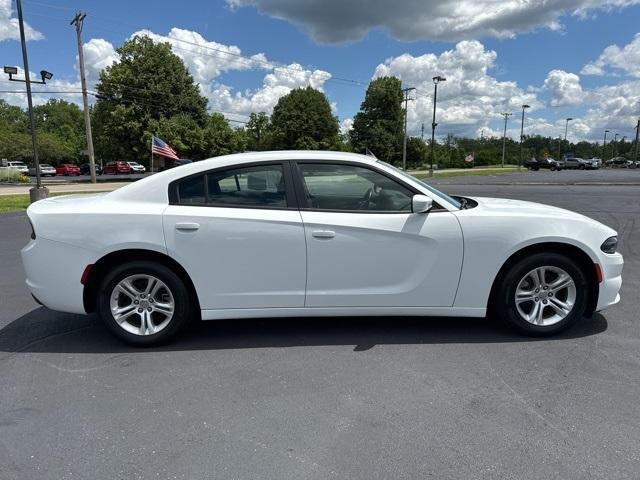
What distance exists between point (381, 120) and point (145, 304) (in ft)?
219

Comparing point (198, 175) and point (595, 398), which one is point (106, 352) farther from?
point (595, 398)

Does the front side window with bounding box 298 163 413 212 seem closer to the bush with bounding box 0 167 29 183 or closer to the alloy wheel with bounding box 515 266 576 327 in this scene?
the alloy wheel with bounding box 515 266 576 327

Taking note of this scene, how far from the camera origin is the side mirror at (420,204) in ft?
11.6

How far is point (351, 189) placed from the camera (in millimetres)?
3838

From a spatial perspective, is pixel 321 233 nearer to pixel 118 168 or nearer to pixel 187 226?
pixel 187 226

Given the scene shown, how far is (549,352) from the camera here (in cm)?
362

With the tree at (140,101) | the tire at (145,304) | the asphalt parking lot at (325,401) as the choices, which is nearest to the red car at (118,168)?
the tree at (140,101)

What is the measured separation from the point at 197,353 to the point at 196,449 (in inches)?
50.0

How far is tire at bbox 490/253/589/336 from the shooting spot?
3.76 m

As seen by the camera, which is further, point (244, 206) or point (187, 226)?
point (244, 206)

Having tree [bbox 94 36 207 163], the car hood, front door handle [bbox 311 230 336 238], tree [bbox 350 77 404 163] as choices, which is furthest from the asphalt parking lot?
tree [bbox 350 77 404 163]

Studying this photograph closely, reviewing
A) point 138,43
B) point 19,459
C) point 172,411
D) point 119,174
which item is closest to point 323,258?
point 172,411

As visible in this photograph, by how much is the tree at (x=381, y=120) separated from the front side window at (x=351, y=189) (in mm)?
62959

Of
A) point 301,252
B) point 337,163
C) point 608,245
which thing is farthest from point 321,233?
point 608,245
